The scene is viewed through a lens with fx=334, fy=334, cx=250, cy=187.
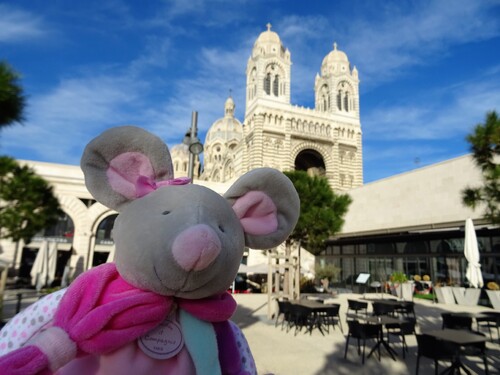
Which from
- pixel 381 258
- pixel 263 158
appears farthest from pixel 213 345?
pixel 263 158

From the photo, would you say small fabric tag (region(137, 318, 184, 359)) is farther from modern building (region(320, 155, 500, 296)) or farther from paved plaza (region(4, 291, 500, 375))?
modern building (region(320, 155, 500, 296))

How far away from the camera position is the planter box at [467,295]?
53.7 feet

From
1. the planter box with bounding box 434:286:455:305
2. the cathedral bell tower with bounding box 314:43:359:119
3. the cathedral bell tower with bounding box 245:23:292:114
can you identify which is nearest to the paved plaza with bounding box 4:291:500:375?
the planter box with bounding box 434:286:455:305

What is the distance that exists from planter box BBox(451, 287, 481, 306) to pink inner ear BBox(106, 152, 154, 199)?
1917 cm

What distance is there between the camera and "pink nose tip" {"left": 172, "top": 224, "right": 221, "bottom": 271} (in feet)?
5.04

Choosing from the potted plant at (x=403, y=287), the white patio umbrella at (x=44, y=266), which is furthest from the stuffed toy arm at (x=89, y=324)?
the potted plant at (x=403, y=287)

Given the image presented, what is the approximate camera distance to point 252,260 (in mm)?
27578

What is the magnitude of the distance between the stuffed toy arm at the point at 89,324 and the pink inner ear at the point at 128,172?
1.70 ft

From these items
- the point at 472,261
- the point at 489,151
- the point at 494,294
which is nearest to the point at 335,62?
the point at 472,261

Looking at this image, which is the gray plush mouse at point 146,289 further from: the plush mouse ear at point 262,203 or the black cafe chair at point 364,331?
the black cafe chair at point 364,331

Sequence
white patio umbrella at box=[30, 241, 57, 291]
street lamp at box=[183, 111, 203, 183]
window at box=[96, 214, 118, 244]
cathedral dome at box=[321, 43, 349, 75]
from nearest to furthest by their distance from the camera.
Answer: street lamp at box=[183, 111, 203, 183] < white patio umbrella at box=[30, 241, 57, 291] < window at box=[96, 214, 118, 244] < cathedral dome at box=[321, 43, 349, 75]

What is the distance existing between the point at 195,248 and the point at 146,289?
404 millimetres

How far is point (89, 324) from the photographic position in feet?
5.01

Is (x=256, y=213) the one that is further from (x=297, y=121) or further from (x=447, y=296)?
(x=297, y=121)
